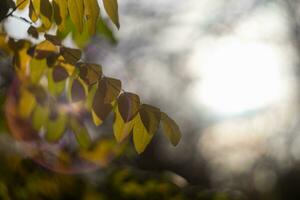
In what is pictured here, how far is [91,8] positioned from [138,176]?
218cm

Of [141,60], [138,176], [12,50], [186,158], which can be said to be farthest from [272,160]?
[12,50]

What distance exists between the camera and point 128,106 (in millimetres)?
2020

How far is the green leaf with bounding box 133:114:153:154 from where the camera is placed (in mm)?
2020

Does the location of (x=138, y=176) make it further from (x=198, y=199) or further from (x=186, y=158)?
(x=186, y=158)

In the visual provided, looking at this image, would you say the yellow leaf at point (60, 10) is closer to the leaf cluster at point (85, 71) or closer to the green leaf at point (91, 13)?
the leaf cluster at point (85, 71)

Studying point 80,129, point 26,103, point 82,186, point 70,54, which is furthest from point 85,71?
point 82,186

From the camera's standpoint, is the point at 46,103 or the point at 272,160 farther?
the point at 272,160

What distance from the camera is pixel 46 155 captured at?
386cm

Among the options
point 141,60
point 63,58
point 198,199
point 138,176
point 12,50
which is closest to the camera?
point 63,58

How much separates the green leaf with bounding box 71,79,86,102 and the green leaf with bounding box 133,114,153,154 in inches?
10.0

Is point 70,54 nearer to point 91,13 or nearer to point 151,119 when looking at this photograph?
point 91,13

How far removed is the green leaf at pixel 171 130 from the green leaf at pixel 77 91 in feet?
1.12

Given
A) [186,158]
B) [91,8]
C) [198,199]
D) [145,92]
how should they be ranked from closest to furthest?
[91,8] < [198,199] < [145,92] < [186,158]

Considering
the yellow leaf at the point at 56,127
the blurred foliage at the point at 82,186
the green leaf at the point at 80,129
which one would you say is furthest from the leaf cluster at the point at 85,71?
the blurred foliage at the point at 82,186
